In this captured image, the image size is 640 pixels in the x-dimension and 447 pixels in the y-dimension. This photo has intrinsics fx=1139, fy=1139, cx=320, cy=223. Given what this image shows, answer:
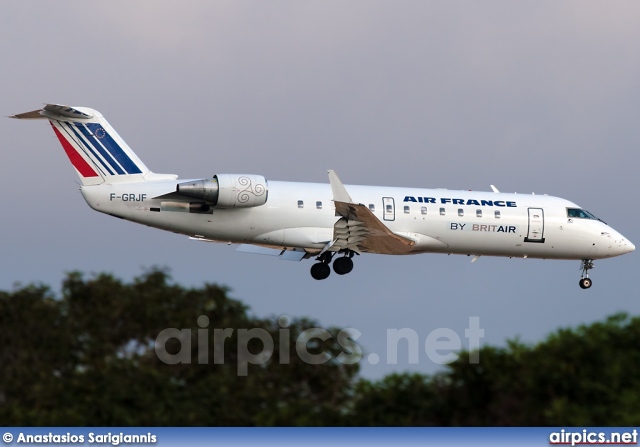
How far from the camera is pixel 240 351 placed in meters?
25.5

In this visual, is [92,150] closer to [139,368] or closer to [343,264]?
[343,264]

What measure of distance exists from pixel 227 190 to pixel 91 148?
12.8ft

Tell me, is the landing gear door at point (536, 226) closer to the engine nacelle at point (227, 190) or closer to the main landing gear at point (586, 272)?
the main landing gear at point (586, 272)

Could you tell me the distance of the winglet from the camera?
28.3 metres

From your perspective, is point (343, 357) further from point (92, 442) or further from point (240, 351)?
point (92, 442)

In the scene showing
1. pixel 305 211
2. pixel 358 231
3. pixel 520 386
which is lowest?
pixel 520 386

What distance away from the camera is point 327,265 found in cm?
3166

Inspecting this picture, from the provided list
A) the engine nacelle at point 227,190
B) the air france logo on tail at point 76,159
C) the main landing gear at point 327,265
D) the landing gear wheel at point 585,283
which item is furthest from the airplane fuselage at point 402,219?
the landing gear wheel at point 585,283

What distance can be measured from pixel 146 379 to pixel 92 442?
13.3 feet

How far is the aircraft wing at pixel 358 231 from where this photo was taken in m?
28.9

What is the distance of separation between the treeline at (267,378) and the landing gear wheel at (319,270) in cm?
448

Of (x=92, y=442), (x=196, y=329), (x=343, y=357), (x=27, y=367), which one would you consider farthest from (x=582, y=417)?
(x=27, y=367)

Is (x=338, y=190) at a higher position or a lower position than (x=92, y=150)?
lower

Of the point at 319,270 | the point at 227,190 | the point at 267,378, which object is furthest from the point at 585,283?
the point at 267,378
